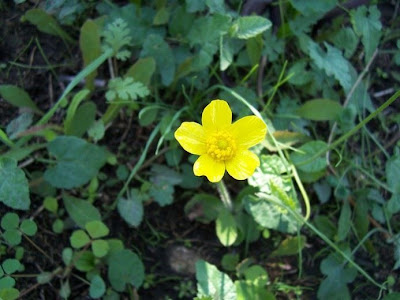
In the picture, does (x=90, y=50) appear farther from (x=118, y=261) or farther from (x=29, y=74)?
(x=118, y=261)

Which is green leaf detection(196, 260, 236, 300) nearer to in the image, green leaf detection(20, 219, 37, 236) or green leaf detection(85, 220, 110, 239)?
green leaf detection(85, 220, 110, 239)

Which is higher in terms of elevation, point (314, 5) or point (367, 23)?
point (314, 5)

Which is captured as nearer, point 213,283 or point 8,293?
point 8,293

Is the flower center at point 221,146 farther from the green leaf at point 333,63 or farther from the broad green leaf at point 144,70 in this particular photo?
the green leaf at point 333,63

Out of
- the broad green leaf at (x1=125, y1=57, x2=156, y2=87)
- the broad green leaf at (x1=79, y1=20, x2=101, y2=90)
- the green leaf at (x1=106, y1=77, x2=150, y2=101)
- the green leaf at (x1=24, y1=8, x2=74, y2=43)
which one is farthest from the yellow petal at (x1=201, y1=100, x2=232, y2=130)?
the green leaf at (x1=24, y1=8, x2=74, y2=43)

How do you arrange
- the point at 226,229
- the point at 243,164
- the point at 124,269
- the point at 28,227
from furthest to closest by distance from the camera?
the point at 226,229
the point at 124,269
the point at 28,227
the point at 243,164

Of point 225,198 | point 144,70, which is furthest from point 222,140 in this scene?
point 144,70

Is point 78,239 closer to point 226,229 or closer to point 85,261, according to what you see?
point 85,261
